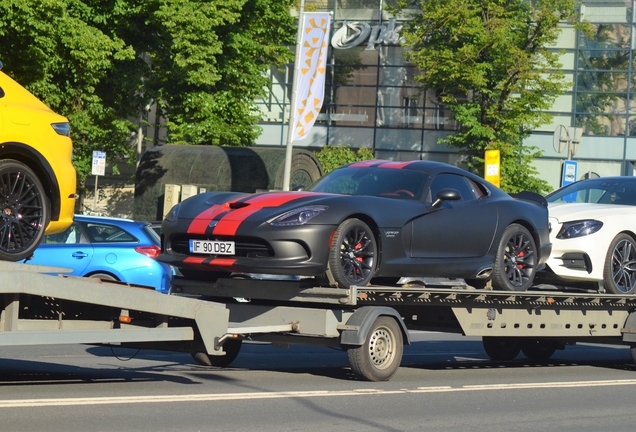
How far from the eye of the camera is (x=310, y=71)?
2533 cm

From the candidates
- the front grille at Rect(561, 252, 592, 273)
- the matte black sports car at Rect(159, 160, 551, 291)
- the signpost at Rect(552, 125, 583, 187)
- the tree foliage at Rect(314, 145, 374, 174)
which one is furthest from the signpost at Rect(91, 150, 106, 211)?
the front grille at Rect(561, 252, 592, 273)

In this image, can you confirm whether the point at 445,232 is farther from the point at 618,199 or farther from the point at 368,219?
the point at 618,199

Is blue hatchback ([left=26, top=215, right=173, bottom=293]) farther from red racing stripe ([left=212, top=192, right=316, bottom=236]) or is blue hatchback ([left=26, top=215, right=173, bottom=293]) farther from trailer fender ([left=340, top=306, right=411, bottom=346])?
trailer fender ([left=340, top=306, right=411, bottom=346])

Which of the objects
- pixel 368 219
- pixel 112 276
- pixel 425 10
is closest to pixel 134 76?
pixel 112 276

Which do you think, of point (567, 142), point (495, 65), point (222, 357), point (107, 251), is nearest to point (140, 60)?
point (567, 142)

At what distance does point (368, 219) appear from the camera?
916cm

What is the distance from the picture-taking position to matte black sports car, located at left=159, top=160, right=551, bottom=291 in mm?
8727

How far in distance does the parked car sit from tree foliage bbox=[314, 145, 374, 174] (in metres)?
37.1

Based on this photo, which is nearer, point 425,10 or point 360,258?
point 360,258

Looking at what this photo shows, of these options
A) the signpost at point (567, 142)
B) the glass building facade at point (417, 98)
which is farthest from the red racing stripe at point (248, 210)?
the glass building facade at point (417, 98)

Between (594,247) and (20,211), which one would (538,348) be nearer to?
(594,247)

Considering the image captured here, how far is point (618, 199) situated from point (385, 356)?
15.0ft

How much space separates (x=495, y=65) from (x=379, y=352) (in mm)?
31693

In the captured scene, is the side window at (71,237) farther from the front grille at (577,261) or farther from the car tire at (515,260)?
the front grille at (577,261)
